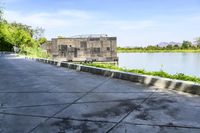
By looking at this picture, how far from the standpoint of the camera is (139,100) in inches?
276

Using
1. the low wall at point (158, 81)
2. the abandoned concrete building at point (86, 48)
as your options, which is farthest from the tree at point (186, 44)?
the low wall at point (158, 81)

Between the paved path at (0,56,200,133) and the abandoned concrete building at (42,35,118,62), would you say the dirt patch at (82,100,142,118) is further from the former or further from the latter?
the abandoned concrete building at (42,35,118,62)

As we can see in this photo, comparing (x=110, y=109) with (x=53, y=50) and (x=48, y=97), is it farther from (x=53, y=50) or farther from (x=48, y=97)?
(x=53, y=50)

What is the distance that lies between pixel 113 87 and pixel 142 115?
3461mm

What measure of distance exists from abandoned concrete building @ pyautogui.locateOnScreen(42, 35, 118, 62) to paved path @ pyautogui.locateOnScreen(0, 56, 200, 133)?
48892 mm

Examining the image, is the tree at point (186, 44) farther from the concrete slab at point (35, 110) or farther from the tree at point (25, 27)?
the concrete slab at point (35, 110)

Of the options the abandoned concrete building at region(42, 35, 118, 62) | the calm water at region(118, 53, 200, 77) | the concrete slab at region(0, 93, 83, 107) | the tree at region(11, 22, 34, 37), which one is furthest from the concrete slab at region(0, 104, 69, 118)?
the tree at region(11, 22, 34, 37)

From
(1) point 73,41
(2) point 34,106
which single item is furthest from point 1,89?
(1) point 73,41

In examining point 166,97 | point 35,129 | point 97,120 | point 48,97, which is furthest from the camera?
point 48,97

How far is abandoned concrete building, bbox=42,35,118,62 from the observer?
57719mm

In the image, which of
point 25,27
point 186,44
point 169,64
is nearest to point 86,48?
point 169,64

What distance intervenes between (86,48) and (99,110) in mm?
52116

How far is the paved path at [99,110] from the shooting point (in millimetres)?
4992

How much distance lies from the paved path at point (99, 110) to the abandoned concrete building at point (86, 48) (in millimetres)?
48892
